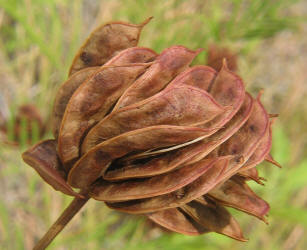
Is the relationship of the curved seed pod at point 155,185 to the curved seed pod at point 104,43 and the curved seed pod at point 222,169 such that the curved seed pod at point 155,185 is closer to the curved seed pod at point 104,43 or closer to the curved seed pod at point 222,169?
the curved seed pod at point 222,169

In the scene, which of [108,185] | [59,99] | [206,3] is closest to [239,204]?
[108,185]

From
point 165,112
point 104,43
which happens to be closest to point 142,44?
point 104,43

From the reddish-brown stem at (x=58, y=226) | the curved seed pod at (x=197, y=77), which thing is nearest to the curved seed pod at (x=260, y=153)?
the curved seed pod at (x=197, y=77)

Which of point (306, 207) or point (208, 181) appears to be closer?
point (208, 181)

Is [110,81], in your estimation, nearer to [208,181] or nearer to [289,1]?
[208,181]

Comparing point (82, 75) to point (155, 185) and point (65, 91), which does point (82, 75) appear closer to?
point (65, 91)

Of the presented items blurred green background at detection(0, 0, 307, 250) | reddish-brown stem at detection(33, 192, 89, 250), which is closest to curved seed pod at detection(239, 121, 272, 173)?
reddish-brown stem at detection(33, 192, 89, 250)
